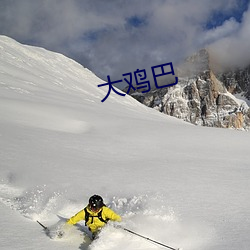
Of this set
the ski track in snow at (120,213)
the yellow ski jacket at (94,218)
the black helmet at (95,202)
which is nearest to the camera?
the ski track in snow at (120,213)

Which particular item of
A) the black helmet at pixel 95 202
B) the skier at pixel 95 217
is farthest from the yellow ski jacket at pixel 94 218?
the black helmet at pixel 95 202

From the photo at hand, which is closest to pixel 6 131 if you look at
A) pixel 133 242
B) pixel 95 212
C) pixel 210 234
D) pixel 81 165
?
pixel 81 165

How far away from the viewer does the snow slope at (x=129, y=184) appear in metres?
5.25

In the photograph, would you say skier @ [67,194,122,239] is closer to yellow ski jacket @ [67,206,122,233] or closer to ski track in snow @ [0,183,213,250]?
yellow ski jacket @ [67,206,122,233]

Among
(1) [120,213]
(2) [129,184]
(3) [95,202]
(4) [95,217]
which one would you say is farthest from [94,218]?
(2) [129,184]

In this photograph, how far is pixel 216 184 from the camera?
7805 mm

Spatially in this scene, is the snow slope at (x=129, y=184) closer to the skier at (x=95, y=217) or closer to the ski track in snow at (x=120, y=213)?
the ski track in snow at (x=120, y=213)

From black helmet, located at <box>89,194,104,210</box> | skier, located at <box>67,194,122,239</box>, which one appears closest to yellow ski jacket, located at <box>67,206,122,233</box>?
skier, located at <box>67,194,122,239</box>

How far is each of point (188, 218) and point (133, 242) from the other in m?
1.31

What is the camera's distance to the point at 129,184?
7.83 meters

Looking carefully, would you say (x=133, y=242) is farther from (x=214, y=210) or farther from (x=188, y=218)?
(x=214, y=210)

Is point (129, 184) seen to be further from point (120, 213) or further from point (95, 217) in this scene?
point (95, 217)

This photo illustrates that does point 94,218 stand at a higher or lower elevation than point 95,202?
lower

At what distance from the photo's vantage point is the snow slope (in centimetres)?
525
